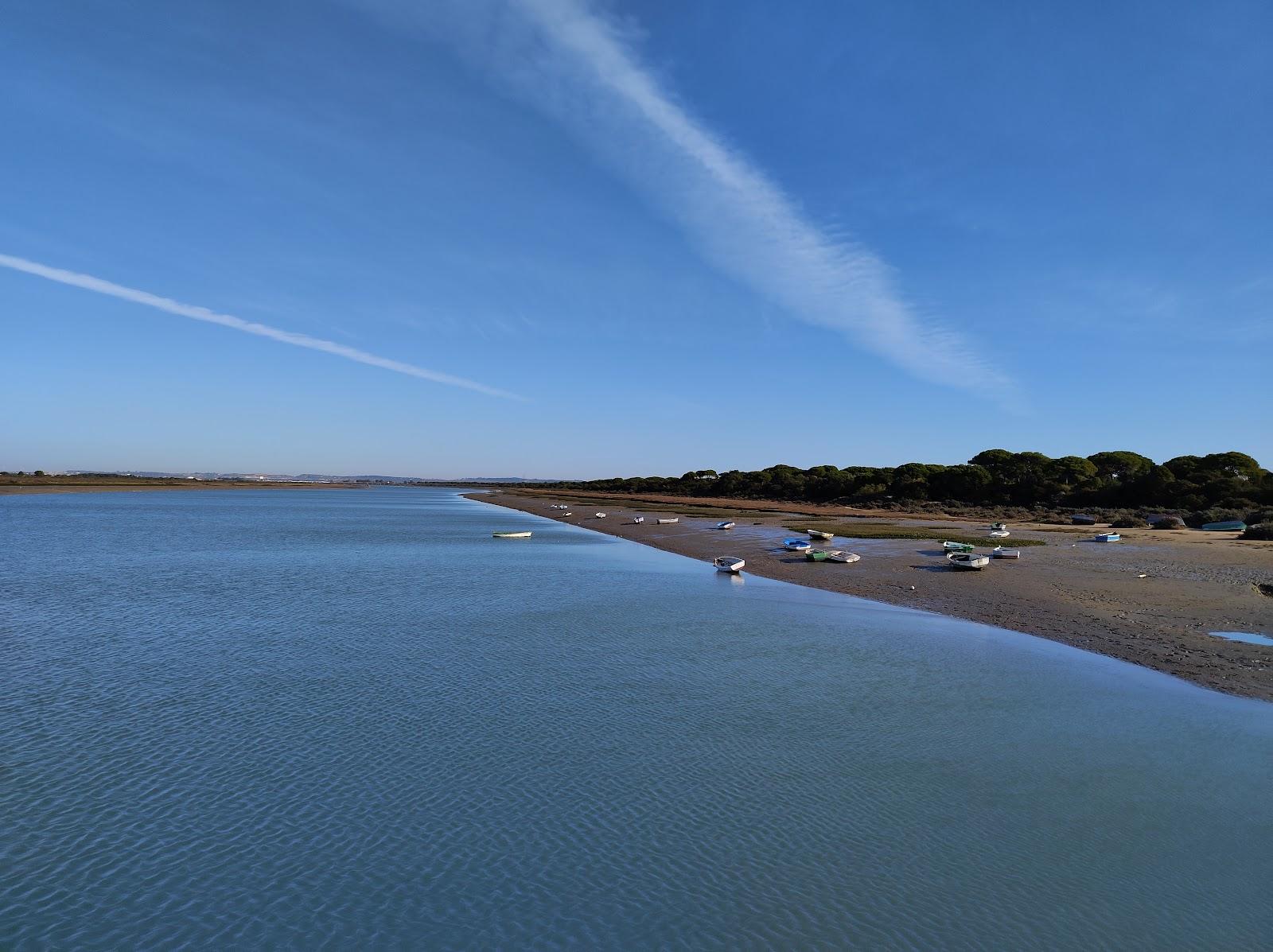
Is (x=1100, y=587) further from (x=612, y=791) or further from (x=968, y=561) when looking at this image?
(x=612, y=791)

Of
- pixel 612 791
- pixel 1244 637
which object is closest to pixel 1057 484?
pixel 1244 637

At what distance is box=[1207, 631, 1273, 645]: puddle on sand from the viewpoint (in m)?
18.7

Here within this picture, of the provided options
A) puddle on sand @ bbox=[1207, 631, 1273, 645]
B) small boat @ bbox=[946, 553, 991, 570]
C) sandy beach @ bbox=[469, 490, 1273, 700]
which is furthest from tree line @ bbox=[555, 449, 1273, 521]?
puddle on sand @ bbox=[1207, 631, 1273, 645]

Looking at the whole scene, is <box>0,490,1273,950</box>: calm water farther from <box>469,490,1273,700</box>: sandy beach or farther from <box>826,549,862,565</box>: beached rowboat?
<box>826,549,862,565</box>: beached rowboat

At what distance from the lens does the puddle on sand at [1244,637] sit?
18.7 m

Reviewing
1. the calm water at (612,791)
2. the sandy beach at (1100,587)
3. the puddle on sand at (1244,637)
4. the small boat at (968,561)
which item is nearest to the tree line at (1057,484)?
the sandy beach at (1100,587)

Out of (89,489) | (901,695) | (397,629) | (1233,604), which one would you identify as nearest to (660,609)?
(397,629)

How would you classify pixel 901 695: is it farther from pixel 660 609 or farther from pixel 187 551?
pixel 187 551

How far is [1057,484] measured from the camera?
84625mm

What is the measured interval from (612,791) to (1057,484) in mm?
89871

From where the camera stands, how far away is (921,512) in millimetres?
78250

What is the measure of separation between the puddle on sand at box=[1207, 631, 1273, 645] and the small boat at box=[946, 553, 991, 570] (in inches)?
537

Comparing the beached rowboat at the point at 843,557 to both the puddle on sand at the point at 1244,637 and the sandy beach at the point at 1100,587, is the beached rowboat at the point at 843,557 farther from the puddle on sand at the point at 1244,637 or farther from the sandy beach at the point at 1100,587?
the puddle on sand at the point at 1244,637

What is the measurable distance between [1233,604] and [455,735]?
24.9m
